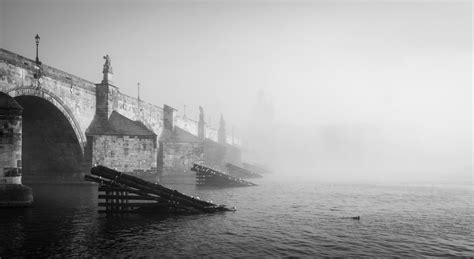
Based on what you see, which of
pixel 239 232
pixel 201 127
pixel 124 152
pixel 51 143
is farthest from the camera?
pixel 201 127

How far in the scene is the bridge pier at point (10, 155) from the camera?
14.5 m

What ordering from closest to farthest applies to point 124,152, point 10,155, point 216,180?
point 10,155 → point 124,152 → point 216,180

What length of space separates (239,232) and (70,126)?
18.0 meters

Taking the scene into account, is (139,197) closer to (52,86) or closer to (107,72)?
(52,86)

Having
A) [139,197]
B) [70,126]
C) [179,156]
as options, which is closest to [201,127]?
[179,156]

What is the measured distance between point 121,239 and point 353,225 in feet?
29.6

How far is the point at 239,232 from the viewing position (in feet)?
39.1

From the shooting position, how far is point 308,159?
5531 inches

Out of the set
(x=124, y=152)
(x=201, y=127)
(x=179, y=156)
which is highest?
(x=201, y=127)

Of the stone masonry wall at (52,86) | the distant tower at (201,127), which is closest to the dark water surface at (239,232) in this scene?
the stone masonry wall at (52,86)

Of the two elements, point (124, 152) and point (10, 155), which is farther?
point (124, 152)

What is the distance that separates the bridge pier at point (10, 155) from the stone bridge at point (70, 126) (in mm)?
4935

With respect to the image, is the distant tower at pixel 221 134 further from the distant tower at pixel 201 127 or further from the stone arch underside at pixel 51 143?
the stone arch underside at pixel 51 143

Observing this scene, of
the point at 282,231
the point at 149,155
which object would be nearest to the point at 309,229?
the point at 282,231
